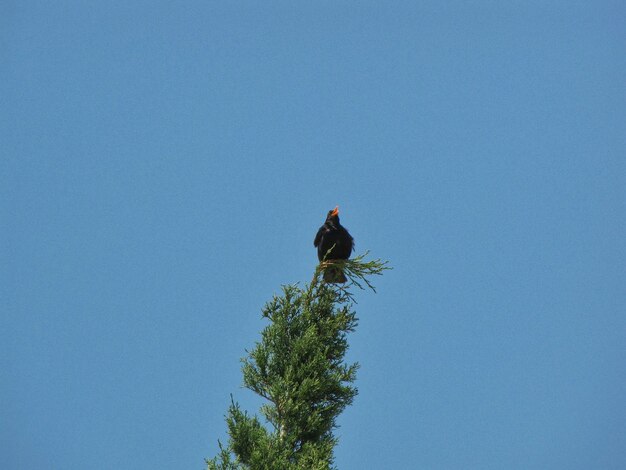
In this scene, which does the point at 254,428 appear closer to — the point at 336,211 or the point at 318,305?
the point at 318,305

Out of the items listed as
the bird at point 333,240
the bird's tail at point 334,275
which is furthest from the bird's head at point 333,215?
the bird's tail at point 334,275

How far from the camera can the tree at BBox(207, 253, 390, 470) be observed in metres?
6.68

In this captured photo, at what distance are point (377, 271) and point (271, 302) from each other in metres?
1.28

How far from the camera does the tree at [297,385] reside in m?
6.68

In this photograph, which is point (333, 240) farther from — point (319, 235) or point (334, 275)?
point (334, 275)

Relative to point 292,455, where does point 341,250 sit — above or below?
above

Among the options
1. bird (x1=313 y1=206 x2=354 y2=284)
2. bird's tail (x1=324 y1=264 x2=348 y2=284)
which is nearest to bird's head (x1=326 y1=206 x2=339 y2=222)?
bird (x1=313 y1=206 x2=354 y2=284)

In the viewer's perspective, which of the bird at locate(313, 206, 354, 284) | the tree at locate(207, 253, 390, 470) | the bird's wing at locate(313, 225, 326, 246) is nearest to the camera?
the tree at locate(207, 253, 390, 470)

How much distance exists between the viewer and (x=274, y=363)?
7.27 metres

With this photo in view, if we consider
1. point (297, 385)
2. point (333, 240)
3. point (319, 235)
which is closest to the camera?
point (297, 385)

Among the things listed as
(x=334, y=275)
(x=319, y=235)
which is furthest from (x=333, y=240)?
(x=334, y=275)

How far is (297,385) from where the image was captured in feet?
23.1

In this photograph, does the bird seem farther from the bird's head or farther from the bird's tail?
the bird's tail

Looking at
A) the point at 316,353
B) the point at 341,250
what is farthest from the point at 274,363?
the point at 341,250
